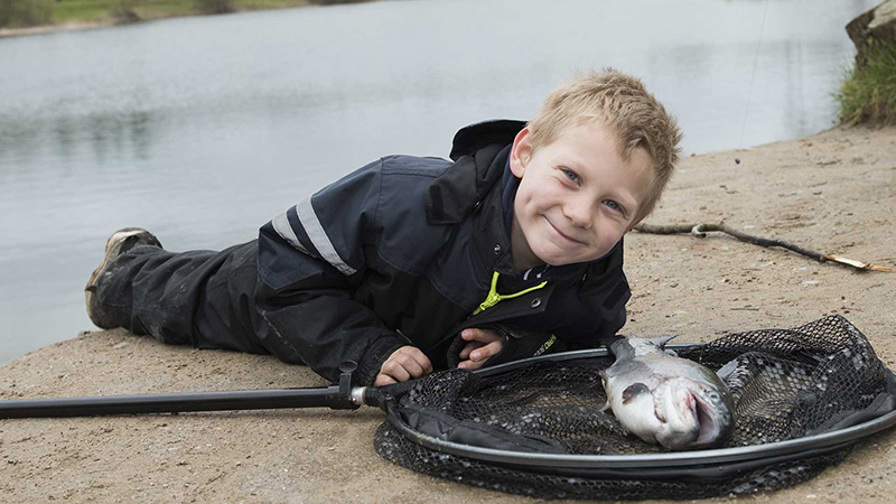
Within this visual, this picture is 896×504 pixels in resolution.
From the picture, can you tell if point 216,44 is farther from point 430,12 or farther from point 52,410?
point 52,410

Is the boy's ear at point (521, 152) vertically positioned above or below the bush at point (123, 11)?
above

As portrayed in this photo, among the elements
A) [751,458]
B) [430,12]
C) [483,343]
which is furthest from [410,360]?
[430,12]

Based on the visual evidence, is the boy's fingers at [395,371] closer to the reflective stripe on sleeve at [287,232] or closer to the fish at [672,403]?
the reflective stripe on sleeve at [287,232]

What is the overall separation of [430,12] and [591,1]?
5041mm

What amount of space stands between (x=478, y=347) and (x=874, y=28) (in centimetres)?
541

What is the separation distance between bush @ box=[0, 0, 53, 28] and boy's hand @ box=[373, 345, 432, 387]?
73.1ft

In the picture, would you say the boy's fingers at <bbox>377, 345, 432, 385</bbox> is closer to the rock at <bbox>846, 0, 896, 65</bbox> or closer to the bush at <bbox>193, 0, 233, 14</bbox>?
the rock at <bbox>846, 0, 896, 65</bbox>

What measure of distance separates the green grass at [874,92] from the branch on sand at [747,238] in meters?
3.00

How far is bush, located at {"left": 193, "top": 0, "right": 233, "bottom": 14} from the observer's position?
27.6 meters

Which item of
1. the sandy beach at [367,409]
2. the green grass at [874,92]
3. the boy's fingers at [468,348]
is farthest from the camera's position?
the green grass at [874,92]

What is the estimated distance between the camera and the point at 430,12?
26.0m

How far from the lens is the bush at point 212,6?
27.6 meters

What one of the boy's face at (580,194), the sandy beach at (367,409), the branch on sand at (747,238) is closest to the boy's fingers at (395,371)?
the sandy beach at (367,409)

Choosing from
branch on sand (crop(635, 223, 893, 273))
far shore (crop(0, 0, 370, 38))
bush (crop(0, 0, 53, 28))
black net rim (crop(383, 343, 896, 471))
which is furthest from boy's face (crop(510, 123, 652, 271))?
bush (crop(0, 0, 53, 28))
